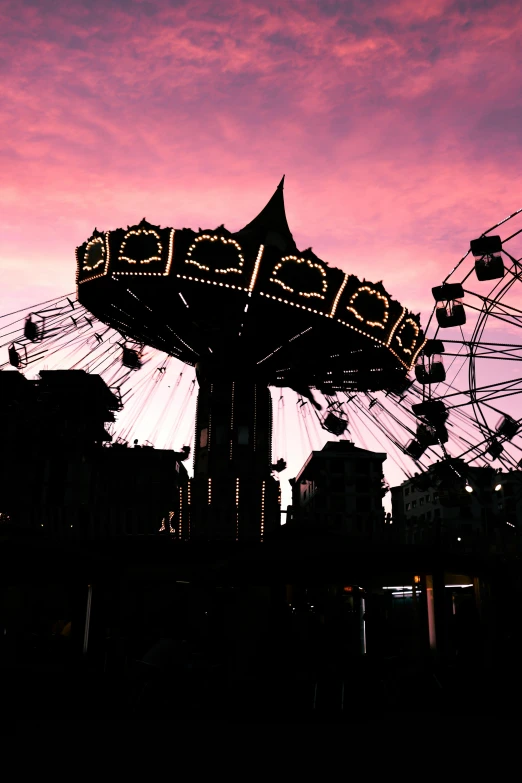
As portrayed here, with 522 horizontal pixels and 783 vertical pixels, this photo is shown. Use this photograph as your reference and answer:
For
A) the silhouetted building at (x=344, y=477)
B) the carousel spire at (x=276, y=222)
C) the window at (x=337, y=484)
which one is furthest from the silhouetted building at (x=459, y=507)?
the window at (x=337, y=484)

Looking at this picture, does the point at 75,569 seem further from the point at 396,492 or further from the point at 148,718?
the point at 396,492

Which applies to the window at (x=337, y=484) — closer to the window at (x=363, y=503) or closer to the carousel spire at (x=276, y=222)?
the window at (x=363, y=503)

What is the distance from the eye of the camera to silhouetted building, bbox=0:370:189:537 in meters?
16.0

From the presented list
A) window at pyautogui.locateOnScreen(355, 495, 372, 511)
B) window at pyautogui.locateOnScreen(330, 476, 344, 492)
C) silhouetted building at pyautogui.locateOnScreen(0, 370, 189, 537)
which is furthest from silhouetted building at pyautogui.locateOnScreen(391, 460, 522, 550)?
window at pyautogui.locateOnScreen(355, 495, 372, 511)

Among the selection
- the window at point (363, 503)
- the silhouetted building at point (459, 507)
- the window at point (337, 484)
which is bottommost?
the silhouetted building at point (459, 507)

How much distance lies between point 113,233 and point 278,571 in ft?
32.8

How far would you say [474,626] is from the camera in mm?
14406

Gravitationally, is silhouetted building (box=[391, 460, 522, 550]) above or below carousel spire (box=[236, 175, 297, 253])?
below

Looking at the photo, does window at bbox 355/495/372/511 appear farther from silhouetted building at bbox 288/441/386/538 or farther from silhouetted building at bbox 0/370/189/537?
silhouetted building at bbox 0/370/189/537

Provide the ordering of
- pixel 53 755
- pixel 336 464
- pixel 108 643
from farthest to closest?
pixel 336 464
pixel 108 643
pixel 53 755

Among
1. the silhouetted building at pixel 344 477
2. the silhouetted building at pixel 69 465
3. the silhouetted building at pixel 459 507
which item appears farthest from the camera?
the silhouetted building at pixel 344 477

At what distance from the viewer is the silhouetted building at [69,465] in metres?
16.0

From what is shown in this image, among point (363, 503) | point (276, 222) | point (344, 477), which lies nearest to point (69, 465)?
point (276, 222)

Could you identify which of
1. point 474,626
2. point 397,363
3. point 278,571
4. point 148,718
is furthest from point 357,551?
point 397,363
